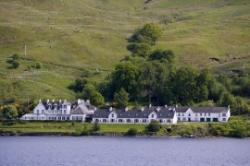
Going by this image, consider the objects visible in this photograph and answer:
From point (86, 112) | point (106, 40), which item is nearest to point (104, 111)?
point (86, 112)

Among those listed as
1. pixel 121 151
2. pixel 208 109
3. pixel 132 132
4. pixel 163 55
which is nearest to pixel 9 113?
pixel 132 132

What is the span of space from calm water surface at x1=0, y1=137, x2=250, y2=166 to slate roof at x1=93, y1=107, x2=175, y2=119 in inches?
606

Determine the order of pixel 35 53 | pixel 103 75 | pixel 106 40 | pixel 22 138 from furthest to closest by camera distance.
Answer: pixel 106 40 < pixel 35 53 < pixel 103 75 < pixel 22 138

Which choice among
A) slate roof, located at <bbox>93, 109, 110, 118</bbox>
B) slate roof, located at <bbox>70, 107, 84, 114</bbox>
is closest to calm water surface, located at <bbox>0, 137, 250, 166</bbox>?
slate roof, located at <bbox>93, 109, 110, 118</bbox>

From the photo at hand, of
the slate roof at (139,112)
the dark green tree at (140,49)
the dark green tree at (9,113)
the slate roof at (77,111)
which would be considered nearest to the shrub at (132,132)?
the slate roof at (139,112)

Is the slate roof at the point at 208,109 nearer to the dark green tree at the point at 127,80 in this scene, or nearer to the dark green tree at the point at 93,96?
the dark green tree at the point at 127,80

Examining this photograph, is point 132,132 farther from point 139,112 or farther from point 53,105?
point 53,105

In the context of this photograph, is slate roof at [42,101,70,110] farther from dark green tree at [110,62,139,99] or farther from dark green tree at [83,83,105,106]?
dark green tree at [110,62,139,99]

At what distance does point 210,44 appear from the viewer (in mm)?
199875

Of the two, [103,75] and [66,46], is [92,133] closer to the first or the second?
[103,75]

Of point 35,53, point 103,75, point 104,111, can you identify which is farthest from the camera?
point 35,53

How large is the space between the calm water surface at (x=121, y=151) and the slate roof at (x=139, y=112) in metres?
15.4

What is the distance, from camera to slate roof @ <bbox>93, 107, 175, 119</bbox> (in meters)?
129

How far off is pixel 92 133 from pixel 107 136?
340 cm
